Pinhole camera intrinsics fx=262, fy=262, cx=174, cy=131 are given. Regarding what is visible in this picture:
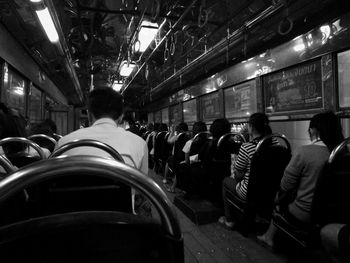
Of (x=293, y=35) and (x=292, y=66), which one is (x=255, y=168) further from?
(x=293, y=35)

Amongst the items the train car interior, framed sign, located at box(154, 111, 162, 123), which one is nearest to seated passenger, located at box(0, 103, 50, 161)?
the train car interior

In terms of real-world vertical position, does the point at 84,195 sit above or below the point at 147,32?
below

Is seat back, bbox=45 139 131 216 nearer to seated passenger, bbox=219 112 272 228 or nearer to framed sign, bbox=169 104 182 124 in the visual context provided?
seated passenger, bbox=219 112 272 228

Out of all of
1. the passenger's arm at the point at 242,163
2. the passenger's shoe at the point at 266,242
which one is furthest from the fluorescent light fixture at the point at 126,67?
the passenger's shoe at the point at 266,242

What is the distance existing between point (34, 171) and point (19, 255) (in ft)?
0.46

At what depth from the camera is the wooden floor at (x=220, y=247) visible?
7.86 ft

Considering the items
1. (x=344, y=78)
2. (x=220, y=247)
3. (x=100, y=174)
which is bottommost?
(x=220, y=247)

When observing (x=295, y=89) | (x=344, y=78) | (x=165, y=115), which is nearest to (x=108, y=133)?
(x=344, y=78)

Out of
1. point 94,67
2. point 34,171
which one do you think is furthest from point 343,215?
point 94,67

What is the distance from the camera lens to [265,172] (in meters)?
2.51

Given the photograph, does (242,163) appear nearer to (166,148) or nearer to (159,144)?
(166,148)

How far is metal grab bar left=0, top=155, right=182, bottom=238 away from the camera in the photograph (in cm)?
48

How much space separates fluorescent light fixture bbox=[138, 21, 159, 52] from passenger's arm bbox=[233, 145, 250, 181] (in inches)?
96.3

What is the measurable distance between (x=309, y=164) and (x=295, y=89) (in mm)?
1851
